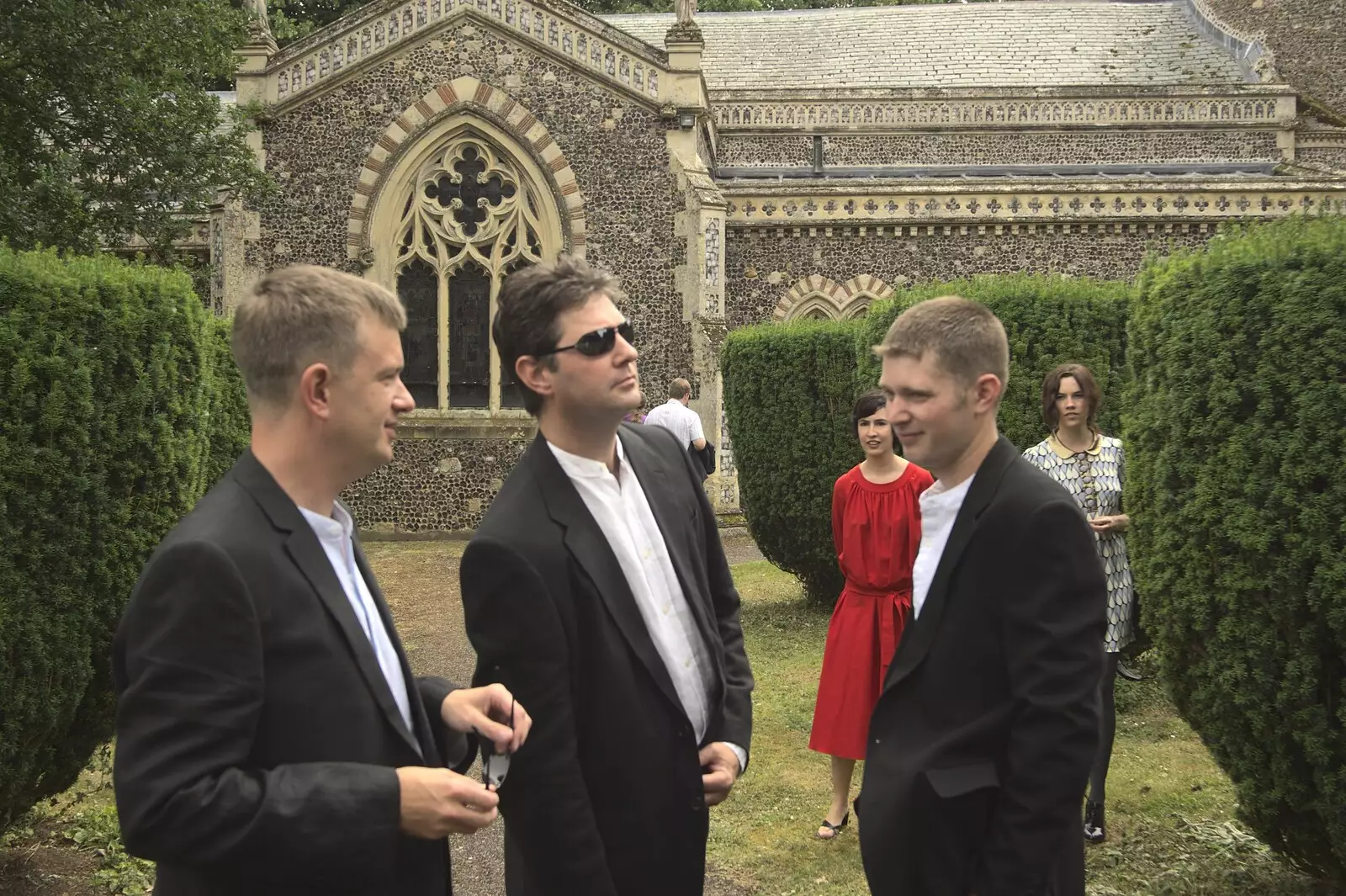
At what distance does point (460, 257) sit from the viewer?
17000 millimetres

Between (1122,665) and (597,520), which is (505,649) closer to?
(597,520)

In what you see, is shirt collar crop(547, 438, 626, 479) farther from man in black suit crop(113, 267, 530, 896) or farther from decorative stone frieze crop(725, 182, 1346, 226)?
decorative stone frieze crop(725, 182, 1346, 226)

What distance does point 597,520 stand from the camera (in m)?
2.74

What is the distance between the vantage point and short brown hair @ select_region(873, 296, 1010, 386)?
2693 mm

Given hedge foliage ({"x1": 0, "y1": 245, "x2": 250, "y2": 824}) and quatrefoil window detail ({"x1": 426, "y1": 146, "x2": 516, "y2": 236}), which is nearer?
hedge foliage ({"x1": 0, "y1": 245, "x2": 250, "y2": 824})

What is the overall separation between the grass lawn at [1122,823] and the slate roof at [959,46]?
17534 millimetres

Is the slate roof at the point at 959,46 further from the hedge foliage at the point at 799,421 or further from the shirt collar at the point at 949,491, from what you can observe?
the shirt collar at the point at 949,491

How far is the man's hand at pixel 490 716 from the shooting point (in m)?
2.25

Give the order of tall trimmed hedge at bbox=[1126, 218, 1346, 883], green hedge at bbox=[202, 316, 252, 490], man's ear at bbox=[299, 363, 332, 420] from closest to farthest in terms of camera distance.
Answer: man's ear at bbox=[299, 363, 332, 420] < tall trimmed hedge at bbox=[1126, 218, 1346, 883] < green hedge at bbox=[202, 316, 252, 490]

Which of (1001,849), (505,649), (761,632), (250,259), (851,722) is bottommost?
(761,632)

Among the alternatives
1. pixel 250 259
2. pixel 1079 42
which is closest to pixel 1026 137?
pixel 1079 42

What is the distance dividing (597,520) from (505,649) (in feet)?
1.27

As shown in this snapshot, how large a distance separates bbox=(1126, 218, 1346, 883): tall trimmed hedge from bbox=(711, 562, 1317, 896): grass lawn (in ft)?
2.37

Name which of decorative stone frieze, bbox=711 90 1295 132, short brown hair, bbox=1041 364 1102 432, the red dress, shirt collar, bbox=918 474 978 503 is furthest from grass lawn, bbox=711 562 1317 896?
decorative stone frieze, bbox=711 90 1295 132
